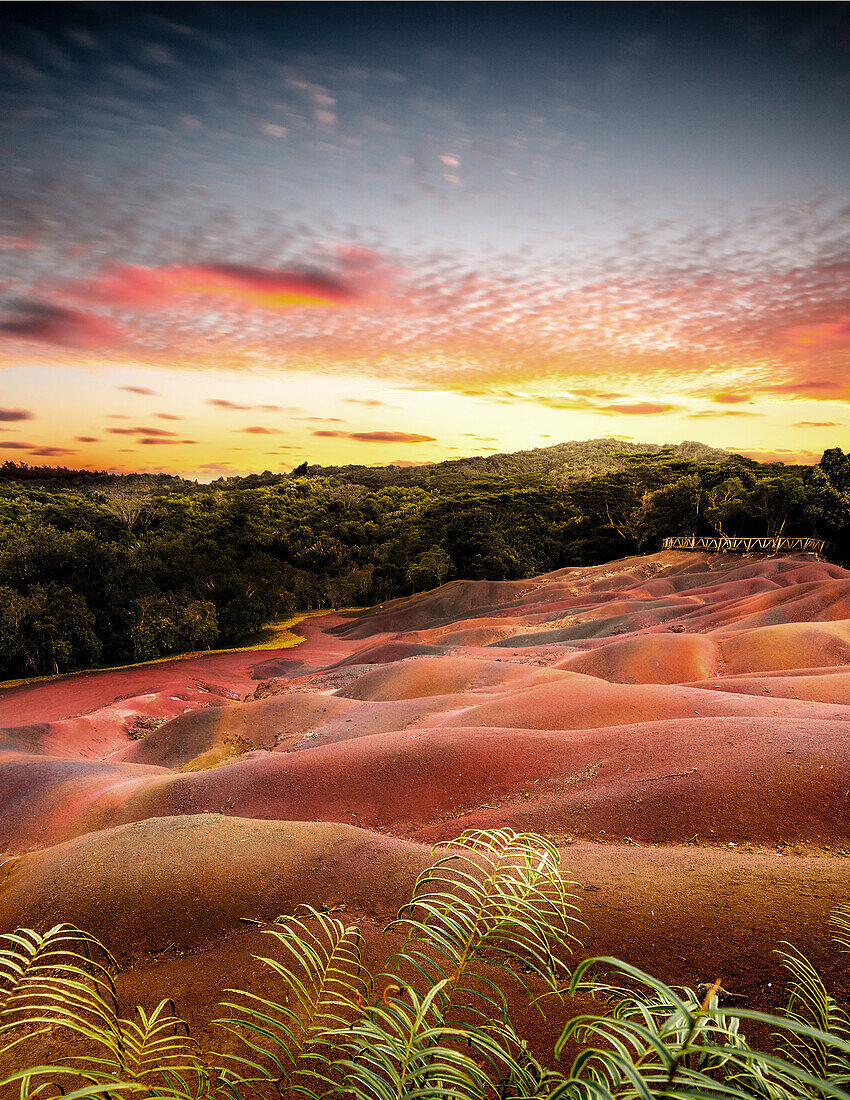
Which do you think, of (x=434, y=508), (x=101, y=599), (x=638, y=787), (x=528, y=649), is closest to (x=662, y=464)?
(x=434, y=508)

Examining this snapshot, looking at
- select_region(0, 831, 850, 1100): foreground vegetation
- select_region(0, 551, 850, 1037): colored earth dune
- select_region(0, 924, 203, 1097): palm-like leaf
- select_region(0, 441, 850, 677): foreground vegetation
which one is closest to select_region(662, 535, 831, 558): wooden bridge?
select_region(0, 441, 850, 677): foreground vegetation

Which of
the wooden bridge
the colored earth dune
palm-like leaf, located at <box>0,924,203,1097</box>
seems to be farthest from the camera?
the wooden bridge

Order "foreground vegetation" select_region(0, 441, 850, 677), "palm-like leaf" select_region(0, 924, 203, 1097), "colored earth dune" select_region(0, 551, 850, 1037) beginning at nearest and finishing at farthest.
Result: "palm-like leaf" select_region(0, 924, 203, 1097) → "colored earth dune" select_region(0, 551, 850, 1037) → "foreground vegetation" select_region(0, 441, 850, 677)

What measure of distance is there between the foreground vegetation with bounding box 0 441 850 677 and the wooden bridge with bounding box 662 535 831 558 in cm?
166

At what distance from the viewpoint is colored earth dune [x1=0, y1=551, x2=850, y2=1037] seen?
5.11m

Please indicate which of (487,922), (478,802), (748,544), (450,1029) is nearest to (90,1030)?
(450,1029)

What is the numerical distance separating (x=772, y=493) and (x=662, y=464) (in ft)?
56.8

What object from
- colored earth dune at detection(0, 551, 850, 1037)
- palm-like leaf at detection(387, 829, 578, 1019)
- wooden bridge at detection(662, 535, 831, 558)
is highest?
palm-like leaf at detection(387, 829, 578, 1019)

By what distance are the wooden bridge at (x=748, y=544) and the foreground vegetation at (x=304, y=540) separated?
1.66m

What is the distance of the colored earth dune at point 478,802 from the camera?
5.11 meters

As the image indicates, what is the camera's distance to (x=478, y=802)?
9852mm

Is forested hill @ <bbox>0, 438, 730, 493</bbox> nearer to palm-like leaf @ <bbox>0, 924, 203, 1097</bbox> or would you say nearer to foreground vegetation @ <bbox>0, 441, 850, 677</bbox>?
foreground vegetation @ <bbox>0, 441, 850, 677</bbox>

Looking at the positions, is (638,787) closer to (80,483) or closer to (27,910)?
(27,910)

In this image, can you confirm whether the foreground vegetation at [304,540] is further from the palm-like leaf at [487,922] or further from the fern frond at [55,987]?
the palm-like leaf at [487,922]
